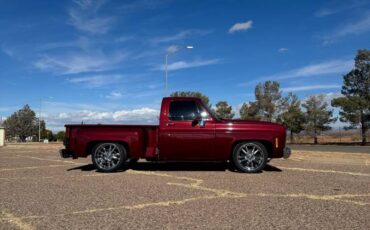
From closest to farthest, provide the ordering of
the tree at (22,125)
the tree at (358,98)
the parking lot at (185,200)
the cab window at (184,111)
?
the parking lot at (185,200)
the cab window at (184,111)
the tree at (358,98)
the tree at (22,125)

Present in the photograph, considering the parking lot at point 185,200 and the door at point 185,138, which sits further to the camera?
the door at point 185,138

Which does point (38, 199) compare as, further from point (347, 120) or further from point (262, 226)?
point (347, 120)

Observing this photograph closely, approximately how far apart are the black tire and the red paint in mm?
159

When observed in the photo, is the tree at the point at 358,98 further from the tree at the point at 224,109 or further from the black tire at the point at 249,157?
the black tire at the point at 249,157

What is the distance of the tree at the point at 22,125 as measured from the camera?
362 ft

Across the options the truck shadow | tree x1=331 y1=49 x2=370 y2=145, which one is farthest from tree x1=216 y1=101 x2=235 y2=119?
the truck shadow

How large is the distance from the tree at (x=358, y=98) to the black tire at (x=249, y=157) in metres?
41.3

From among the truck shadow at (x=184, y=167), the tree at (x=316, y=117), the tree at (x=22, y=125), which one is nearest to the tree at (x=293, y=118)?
the tree at (x=316, y=117)

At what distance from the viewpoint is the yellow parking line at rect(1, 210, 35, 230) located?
538 cm

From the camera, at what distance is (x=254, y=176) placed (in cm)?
1013

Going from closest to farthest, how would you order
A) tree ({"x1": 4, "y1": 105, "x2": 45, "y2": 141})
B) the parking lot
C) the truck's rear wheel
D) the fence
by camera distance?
the parking lot < the truck's rear wheel < the fence < tree ({"x1": 4, "y1": 105, "x2": 45, "y2": 141})

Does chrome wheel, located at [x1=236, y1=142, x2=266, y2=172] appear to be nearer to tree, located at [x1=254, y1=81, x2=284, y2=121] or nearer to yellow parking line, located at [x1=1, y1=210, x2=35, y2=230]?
yellow parking line, located at [x1=1, y1=210, x2=35, y2=230]

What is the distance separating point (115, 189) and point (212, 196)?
192 centimetres

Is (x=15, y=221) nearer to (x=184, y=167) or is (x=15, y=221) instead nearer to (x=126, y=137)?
(x=126, y=137)
